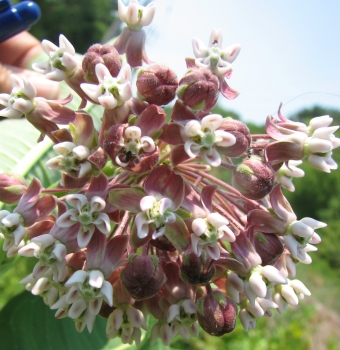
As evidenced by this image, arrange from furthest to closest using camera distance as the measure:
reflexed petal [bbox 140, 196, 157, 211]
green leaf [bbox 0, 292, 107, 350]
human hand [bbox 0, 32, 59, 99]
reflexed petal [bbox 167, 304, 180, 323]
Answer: human hand [bbox 0, 32, 59, 99] → green leaf [bbox 0, 292, 107, 350] → reflexed petal [bbox 167, 304, 180, 323] → reflexed petal [bbox 140, 196, 157, 211]

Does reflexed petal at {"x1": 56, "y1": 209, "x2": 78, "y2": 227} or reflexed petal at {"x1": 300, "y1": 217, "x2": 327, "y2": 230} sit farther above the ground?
reflexed petal at {"x1": 56, "y1": 209, "x2": 78, "y2": 227}

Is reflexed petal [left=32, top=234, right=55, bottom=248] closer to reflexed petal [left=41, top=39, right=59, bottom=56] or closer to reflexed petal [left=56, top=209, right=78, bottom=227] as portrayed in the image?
reflexed petal [left=56, top=209, right=78, bottom=227]

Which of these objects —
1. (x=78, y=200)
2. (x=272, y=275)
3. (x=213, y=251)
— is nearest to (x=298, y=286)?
(x=272, y=275)

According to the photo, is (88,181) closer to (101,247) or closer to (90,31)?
(101,247)

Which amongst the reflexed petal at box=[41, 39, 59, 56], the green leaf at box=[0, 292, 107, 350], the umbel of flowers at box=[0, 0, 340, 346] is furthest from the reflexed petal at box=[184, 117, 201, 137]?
the green leaf at box=[0, 292, 107, 350]

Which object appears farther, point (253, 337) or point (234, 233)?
point (253, 337)

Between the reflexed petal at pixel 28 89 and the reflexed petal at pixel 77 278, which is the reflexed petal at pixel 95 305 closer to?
the reflexed petal at pixel 77 278

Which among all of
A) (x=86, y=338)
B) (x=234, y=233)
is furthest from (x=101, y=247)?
(x=86, y=338)

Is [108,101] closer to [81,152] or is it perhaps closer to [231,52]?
[81,152]
